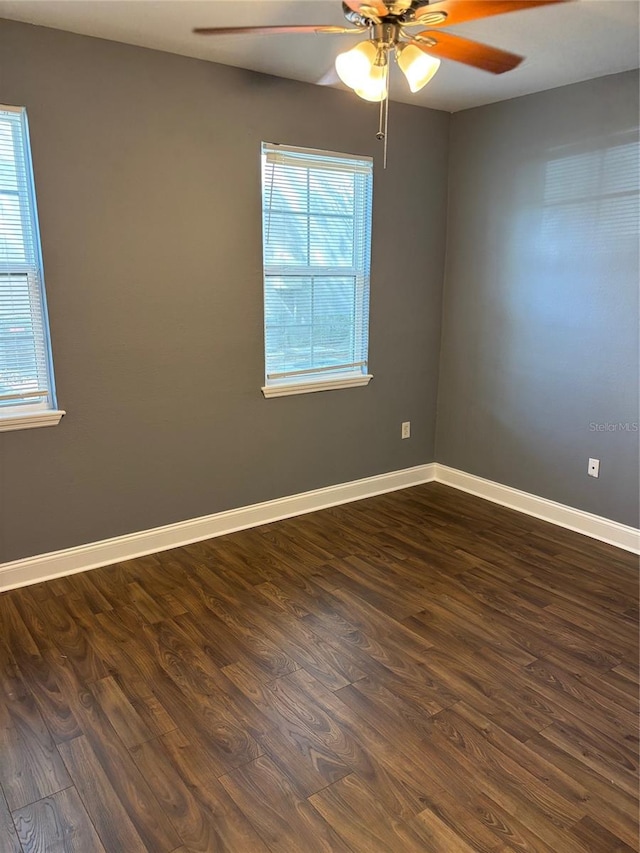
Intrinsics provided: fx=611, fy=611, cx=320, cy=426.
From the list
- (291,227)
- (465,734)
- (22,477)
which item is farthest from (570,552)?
(22,477)

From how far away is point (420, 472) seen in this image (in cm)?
436

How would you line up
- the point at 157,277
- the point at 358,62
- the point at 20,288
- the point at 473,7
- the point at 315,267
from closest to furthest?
the point at 473,7
the point at 358,62
the point at 20,288
the point at 157,277
the point at 315,267

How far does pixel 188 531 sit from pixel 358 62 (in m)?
2.41

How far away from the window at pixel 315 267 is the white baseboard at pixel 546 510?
1.03 meters

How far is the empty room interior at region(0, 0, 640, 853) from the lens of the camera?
1829 mm

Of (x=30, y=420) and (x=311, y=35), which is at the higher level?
(x=311, y=35)

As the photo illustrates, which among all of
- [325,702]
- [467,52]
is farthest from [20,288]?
[325,702]

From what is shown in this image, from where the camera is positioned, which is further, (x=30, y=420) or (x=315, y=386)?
(x=315, y=386)

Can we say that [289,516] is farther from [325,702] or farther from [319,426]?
[325,702]

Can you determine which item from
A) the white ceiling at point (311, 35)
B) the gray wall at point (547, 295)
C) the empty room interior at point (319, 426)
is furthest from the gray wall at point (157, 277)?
the gray wall at point (547, 295)

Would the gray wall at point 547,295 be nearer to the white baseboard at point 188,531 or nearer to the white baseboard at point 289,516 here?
the white baseboard at point 289,516

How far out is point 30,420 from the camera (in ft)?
9.04

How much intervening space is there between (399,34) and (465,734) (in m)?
2.16

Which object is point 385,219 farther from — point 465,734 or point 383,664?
point 465,734
